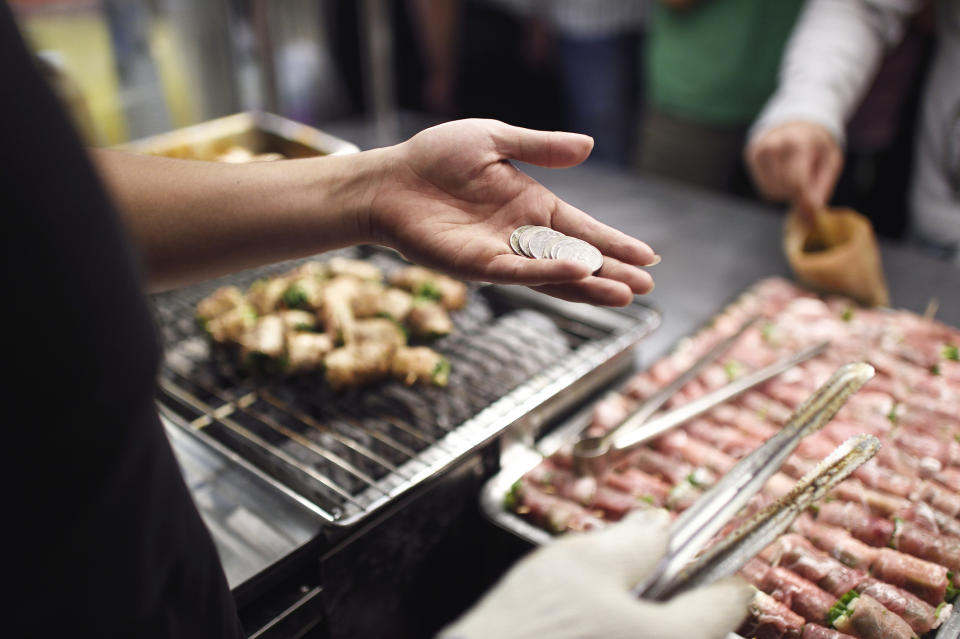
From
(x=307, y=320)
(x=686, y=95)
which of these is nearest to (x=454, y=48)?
(x=686, y=95)

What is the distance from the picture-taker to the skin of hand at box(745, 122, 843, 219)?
2277mm

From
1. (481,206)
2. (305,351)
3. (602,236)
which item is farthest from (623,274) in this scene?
(305,351)

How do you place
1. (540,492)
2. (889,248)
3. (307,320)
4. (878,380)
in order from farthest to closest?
(889,248) < (307,320) < (878,380) < (540,492)

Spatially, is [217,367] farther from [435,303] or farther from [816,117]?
[816,117]

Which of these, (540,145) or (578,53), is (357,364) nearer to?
(540,145)

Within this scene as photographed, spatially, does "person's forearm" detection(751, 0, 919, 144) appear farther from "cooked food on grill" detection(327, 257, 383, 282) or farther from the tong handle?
"cooked food on grill" detection(327, 257, 383, 282)

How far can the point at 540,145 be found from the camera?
1.26m

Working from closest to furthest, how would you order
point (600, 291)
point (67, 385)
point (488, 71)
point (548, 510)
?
point (67, 385), point (600, 291), point (548, 510), point (488, 71)

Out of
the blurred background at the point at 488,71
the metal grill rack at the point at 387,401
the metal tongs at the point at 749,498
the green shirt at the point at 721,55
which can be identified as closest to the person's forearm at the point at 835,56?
the blurred background at the point at 488,71

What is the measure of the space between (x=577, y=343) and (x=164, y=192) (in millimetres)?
1295

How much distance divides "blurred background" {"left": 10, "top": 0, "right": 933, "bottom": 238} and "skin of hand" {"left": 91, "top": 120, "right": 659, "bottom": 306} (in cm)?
15

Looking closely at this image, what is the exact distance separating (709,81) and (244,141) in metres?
2.28

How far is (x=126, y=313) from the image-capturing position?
0.67 m

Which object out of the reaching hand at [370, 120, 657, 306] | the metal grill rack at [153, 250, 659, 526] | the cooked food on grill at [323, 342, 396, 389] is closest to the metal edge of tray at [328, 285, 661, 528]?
the metal grill rack at [153, 250, 659, 526]
